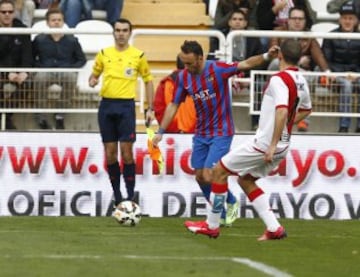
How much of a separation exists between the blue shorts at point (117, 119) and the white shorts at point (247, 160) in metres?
3.30

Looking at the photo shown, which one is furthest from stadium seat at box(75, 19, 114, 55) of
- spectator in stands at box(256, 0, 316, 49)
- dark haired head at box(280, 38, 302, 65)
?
dark haired head at box(280, 38, 302, 65)

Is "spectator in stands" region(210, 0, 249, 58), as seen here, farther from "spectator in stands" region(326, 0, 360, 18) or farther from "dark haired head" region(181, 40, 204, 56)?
"dark haired head" region(181, 40, 204, 56)

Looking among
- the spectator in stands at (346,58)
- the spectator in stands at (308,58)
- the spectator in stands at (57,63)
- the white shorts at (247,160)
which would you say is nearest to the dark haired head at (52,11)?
the spectator in stands at (57,63)

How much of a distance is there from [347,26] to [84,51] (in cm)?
381

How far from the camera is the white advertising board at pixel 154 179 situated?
19.3 metres

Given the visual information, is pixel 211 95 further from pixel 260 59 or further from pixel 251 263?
pixel 251 263

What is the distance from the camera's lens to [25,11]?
21.4m

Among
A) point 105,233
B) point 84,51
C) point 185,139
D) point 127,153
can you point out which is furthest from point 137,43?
point 105,233

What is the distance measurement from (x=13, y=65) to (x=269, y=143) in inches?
255

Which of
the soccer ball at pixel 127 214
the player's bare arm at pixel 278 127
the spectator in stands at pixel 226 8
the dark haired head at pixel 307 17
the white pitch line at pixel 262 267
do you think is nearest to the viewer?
the white pitch line at pixel 262 267

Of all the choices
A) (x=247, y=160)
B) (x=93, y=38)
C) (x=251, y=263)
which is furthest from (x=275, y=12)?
(x=251, y=263)

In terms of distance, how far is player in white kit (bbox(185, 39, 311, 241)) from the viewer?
13961mm

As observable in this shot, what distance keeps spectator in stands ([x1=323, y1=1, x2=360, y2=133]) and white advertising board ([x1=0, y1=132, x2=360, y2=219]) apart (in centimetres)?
51

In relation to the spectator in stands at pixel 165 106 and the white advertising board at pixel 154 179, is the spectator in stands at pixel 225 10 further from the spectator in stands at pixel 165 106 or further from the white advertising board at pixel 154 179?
the white advertising board at pixel 154 179
